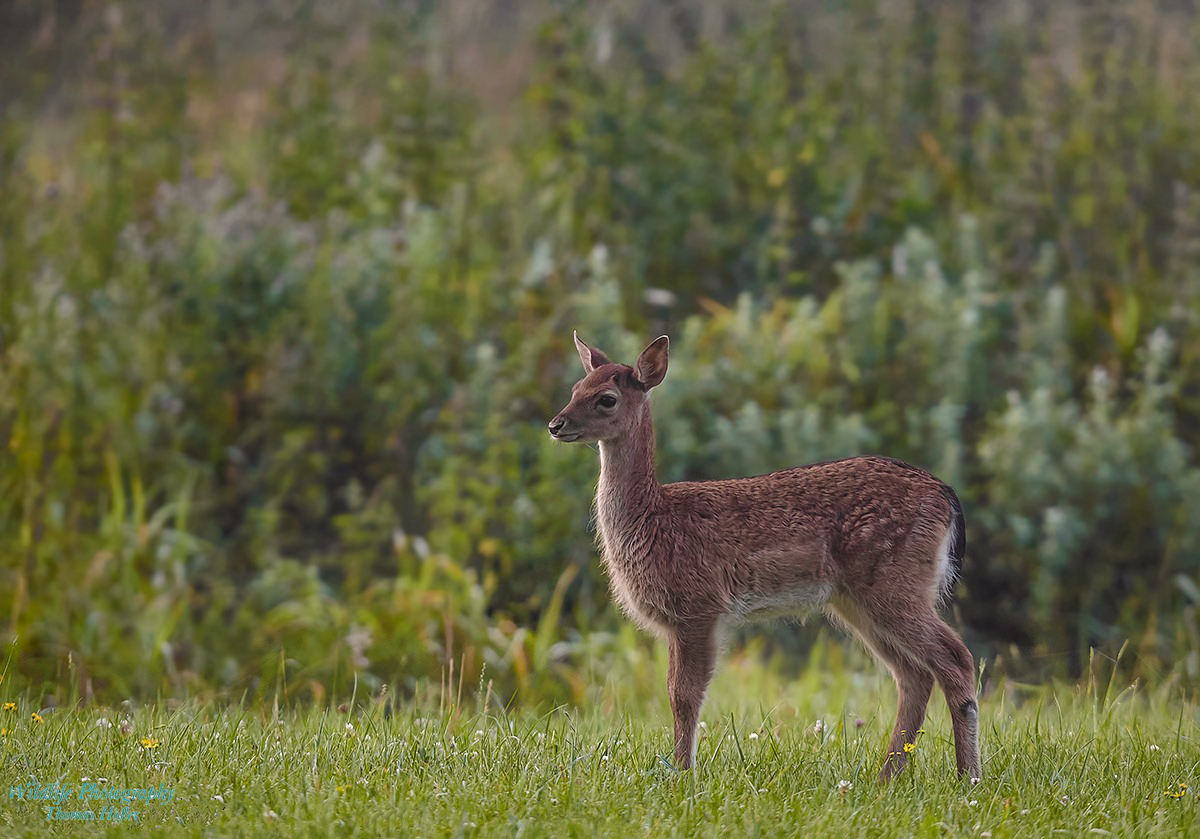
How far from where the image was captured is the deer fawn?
4859 millimetres

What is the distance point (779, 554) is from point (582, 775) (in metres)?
0.98

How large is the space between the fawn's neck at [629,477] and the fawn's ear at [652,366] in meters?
0.10

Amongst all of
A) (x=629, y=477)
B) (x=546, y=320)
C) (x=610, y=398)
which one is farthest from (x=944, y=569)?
(x=546, y=320)

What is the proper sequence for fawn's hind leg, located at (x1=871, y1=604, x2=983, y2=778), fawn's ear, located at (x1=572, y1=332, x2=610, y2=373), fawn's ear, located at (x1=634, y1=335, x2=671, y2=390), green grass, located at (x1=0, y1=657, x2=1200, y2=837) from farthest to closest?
fawn's ear, located at (x1=572, y1=332, x2=610, y2=373), fawn's ear, located at (x1=634, y1=335, x2=671, y2=390), fawn's hind leg, located at (x1=871, y1=604, x2=983, y2=778), green grass, located at (x1=0, y1=657, x2=1200, y2=837)

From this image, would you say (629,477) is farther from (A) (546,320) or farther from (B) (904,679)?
(A) (546,320)

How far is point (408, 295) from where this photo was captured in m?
8.23

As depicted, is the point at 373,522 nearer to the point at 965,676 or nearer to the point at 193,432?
the point at 193,432

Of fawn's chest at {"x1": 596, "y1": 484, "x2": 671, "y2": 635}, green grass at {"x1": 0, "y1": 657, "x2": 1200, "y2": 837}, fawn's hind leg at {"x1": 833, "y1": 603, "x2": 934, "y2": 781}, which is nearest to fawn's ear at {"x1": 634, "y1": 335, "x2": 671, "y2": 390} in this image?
fawn's chest at {"x1": 596, "y1": 484, "x2": 671, "y2": 635}

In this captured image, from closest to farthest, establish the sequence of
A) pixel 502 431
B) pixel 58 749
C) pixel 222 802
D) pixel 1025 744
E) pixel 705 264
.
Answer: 1. pixel 222 802
2. pixel 58 749
3. pixel 1025 744
4. pixel 502 431
5. pixel 705 264

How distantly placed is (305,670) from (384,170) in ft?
12.2

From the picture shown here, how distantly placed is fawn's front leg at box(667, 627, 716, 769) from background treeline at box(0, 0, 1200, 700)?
6.21 feet

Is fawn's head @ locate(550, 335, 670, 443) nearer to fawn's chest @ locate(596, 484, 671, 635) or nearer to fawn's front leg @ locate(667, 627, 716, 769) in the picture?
fawn's chest @ locate(596, 484, 671, 635)

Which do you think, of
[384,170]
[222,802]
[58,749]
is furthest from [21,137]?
[222,802]

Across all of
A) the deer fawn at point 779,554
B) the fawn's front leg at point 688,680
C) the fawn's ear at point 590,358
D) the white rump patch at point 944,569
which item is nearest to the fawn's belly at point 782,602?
the deer fawn at point 779,554
